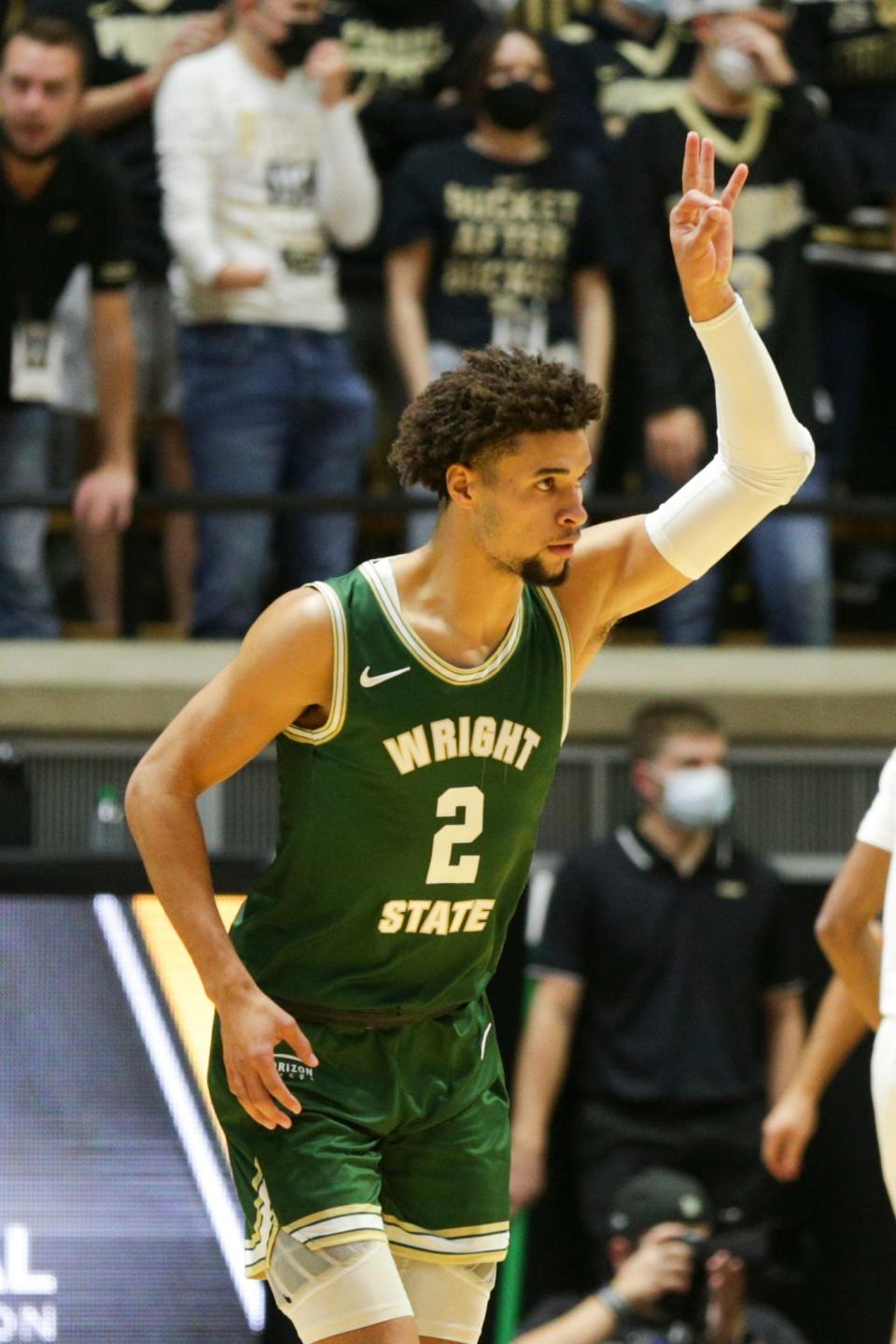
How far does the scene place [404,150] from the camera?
688 centimetres

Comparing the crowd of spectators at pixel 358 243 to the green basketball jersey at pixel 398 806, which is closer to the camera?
the green basketball jersey at pixel 398 806

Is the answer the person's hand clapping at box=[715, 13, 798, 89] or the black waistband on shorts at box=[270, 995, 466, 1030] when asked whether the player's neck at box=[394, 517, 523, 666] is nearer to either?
the black waistband on shorts at box=[270, 995, 466, 1030]

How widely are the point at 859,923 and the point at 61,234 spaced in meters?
3.43

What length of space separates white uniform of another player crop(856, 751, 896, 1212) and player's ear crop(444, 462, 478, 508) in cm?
100

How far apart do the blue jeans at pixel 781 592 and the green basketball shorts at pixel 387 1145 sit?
3153 millimetres

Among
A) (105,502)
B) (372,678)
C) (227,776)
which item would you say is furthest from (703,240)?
(105,502)

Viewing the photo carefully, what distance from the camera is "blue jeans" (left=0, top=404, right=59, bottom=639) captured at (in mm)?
6340

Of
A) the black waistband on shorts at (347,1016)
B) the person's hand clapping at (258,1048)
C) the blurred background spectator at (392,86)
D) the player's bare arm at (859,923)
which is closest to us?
the person's hand clapping at (258,1048)

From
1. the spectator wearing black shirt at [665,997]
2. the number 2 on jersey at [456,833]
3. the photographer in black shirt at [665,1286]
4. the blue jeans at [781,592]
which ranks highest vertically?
the number 2 on jersey at [456,833]

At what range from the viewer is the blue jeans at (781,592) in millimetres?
6531

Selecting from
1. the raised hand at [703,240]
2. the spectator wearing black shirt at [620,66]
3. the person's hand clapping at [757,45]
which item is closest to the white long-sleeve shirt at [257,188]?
the spectator wearing black shirt at [620,66]

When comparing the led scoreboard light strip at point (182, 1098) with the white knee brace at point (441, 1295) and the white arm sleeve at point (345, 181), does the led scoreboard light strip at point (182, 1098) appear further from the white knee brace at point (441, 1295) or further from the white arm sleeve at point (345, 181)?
the white arm sleeve at point (345, 181)

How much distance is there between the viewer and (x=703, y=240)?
334 cm

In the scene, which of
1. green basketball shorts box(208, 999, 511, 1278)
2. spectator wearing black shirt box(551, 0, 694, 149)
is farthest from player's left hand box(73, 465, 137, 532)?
green basketball shorts box(208, 999, 511, 1278)
